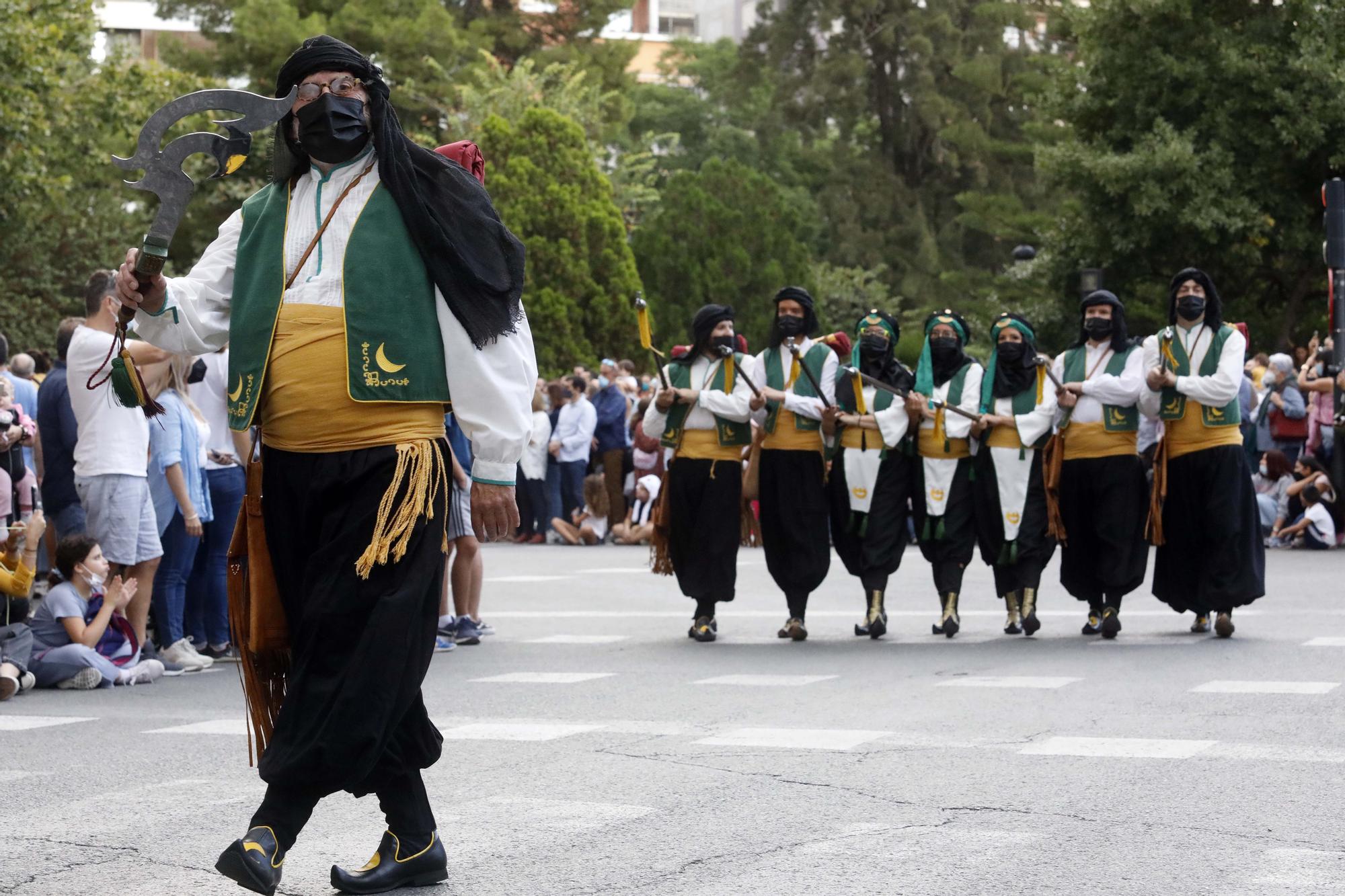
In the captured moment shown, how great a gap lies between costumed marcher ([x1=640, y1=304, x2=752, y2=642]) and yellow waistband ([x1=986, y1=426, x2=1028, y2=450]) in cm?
158

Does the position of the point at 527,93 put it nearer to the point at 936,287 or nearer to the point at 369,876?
A: the point at 936,287

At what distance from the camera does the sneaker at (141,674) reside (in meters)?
10.3

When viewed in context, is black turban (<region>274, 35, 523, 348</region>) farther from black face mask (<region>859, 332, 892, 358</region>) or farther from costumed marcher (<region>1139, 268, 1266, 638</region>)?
black face mask (<region>859, 332, 892, 358</region>)

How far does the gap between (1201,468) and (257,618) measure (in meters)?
8.05

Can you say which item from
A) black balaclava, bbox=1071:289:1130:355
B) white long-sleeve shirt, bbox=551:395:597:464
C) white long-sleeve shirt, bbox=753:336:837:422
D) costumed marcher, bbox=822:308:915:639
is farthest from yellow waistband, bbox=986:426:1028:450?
white long-sleeve shirt, bbox=551:395:597:464

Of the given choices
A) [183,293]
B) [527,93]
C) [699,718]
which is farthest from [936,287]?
[183,293]

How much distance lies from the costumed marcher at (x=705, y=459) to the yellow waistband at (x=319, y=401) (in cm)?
721

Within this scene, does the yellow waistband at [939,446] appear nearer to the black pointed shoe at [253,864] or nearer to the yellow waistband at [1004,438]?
the yellow waistband at [1004,438]

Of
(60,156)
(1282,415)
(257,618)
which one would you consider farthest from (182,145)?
(60,156)

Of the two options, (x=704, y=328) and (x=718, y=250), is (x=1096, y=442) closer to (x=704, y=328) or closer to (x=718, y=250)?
(x=704, y=328)

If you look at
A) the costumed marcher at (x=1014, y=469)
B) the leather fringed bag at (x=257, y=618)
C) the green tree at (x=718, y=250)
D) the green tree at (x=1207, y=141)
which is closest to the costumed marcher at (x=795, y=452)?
the costumed marcher at (x=1014, y=469)

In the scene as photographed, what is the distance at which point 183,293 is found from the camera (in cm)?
512

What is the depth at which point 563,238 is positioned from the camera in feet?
117

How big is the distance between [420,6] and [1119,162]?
78.2 feet
